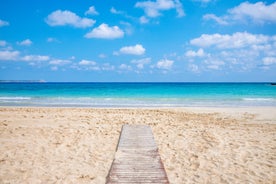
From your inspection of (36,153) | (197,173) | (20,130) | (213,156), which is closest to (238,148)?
(213,156)

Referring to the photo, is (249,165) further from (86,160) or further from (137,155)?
(86,160)

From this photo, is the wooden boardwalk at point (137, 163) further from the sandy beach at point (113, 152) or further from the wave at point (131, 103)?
the wave at point (131, 103)

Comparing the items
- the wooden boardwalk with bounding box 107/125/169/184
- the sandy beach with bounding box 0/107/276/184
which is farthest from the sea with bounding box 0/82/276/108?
the wooden boardwalk with bounding box 107/125/169/184

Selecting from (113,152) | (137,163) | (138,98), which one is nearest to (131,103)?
(138,98)

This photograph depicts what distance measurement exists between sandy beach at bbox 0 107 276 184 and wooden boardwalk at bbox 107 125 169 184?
0.76 feet

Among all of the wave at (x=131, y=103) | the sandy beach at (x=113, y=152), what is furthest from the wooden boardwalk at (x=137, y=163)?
the wave at (x=131, y=103)

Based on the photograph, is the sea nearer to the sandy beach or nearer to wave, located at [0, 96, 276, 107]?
wave, located at [0, 96, 276, 107]

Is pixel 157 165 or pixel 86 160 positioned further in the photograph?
pixel 86 160

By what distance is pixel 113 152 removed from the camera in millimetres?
7266

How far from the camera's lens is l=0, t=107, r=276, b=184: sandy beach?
5.60 m

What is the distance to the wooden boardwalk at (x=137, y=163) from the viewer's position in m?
5.18

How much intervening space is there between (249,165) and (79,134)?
19.6 ft

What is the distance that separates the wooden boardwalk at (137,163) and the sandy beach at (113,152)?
0.76ft

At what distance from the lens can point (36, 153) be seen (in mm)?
7086
